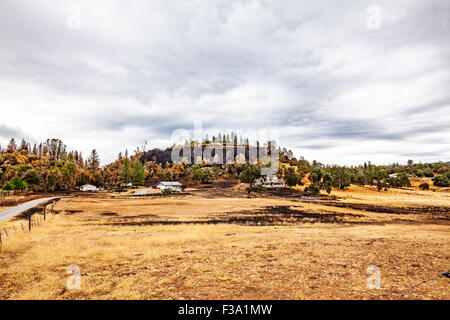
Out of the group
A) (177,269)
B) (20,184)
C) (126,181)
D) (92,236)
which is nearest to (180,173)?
(126,181)

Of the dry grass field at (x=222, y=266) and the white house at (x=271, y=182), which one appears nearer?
the dry grass field at (x=222, y=266)

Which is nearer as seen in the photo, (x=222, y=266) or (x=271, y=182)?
(x=222, y=266)

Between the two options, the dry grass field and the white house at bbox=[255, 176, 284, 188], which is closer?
the dry grass field

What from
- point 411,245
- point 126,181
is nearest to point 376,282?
point 411,245

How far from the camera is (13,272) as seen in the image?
49.9ft

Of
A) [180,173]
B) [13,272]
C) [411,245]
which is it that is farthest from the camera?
[180,173]

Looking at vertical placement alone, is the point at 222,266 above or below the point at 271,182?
below
